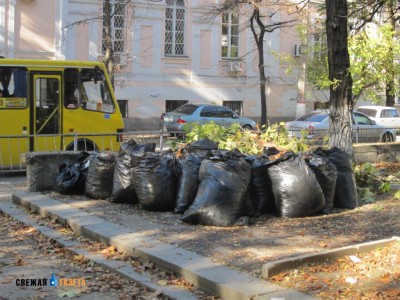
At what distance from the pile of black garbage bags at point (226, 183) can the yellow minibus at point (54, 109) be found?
14.3 ft

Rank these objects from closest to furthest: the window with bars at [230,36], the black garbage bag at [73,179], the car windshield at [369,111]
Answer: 1. the black garbage bag at [73,179]
2. the car windshield at [369,111]
3. the window with bars at [230,36]

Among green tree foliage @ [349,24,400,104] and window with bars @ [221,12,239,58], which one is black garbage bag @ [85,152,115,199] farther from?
window with bars @ [221,12,239,58]

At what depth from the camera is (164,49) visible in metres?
27.4

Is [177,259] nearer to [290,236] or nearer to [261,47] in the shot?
[290,236]

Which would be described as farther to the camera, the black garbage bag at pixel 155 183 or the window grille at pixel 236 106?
the window grille at pixel 236 106

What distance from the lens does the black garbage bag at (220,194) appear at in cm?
708

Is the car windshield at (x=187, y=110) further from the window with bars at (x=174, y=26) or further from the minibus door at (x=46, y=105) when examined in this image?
the minibus door at (x=46, y=105)

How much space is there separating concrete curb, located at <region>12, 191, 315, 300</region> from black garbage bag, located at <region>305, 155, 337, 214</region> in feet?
8.13

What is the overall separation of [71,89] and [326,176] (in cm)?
742

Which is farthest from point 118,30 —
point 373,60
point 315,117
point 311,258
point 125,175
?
point 311,258

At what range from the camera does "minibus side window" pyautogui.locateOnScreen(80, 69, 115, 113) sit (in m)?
13.6

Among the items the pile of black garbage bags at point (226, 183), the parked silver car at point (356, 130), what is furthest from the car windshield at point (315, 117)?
the pile of black garbage bags at point (226, 183)

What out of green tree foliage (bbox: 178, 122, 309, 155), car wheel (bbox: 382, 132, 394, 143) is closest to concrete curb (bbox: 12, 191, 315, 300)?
green tree foliage (bbox: 178, 122, 309, 155)

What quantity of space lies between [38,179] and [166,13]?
18778mm
